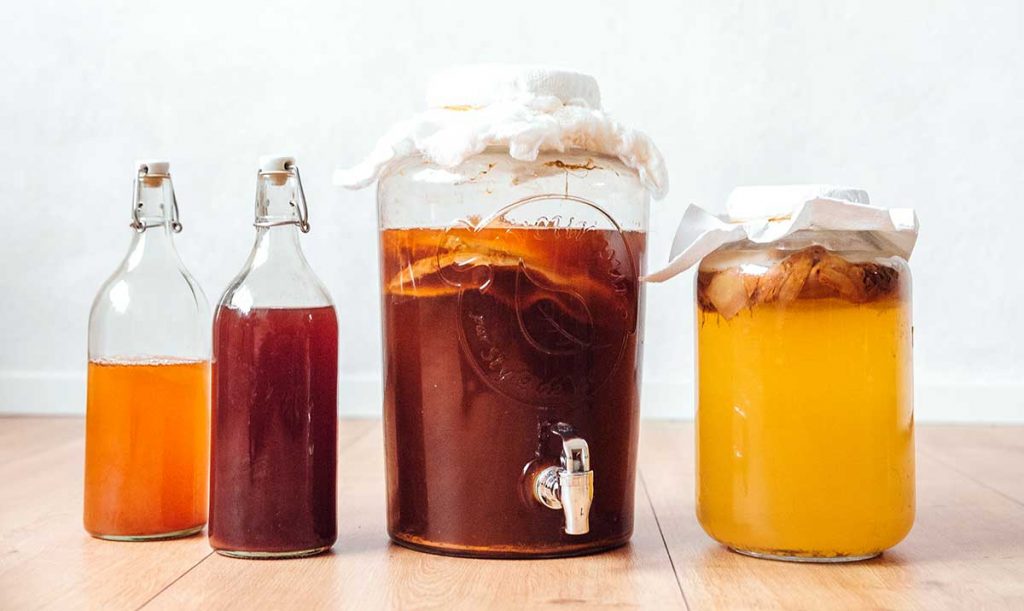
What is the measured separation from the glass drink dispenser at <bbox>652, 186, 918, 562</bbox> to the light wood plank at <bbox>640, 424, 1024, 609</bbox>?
0.03 metres

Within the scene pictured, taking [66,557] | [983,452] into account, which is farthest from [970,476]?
[66,557]

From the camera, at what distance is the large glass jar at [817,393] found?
75cm

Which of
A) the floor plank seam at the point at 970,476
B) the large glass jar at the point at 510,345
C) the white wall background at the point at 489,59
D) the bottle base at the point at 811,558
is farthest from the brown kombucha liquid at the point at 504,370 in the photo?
the white wall background at the point at 489,59

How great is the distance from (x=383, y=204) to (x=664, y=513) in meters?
0.37

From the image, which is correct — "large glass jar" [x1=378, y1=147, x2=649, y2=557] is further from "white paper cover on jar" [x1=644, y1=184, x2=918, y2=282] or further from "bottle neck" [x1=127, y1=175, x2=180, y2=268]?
"bottle neck" [x1=127, y1=175, x2=180, y2=268]

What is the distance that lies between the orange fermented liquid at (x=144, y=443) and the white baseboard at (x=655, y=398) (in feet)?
3.25

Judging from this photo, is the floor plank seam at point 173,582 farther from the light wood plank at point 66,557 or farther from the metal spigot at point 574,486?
the metal spigot at point 574,486

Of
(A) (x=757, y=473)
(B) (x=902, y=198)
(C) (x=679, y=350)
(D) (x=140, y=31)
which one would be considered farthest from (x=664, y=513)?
(D) (x=140, y=31)

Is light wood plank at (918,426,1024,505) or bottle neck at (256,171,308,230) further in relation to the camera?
light wood plank at (918,426,1024,505)

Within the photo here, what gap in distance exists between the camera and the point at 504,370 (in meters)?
0.78

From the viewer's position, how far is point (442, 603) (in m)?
0.68

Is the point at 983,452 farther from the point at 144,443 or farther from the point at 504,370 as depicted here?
the point at 144,443

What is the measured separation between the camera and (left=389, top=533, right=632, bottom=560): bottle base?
79 cm

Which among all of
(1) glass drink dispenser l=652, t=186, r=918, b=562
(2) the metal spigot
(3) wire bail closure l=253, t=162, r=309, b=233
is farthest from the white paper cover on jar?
(3) wire bail closure l=253, t=162, r=309, b=233
